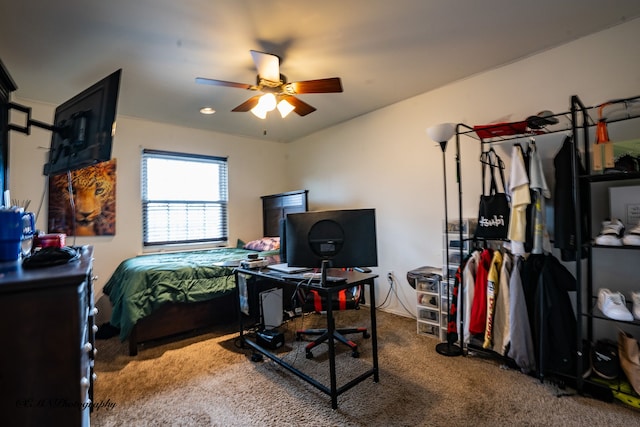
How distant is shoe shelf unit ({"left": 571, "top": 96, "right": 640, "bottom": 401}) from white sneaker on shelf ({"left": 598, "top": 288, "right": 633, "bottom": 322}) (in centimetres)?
5

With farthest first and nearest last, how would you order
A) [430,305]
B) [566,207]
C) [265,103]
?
[430,305] < [265,103] < [566,207]

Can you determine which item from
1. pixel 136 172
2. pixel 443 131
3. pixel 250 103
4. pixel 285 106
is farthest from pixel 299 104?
pixel 136 172

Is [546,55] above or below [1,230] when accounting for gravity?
above

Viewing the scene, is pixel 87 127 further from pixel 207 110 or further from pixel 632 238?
pixel 632 238

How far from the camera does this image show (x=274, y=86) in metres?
2.45

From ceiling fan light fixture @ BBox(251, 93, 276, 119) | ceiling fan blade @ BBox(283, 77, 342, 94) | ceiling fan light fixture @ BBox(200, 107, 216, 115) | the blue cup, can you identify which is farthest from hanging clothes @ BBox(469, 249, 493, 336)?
ceiling fan light fixture @ BBox(200, 107, 216, 115)

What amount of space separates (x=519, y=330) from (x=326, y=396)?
1.44m

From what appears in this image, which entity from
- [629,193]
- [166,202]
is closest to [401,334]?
[629,193]

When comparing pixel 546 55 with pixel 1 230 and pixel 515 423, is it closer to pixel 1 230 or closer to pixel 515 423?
pixel 515 423

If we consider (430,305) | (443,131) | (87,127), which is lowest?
(430,305)

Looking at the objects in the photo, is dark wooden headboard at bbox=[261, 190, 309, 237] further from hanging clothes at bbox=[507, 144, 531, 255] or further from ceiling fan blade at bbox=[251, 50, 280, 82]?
hanging clothes at bbox=[507, 144, 531, 255]

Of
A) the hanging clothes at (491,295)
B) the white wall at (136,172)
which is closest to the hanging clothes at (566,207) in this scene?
the hanging clothes at (491,295)

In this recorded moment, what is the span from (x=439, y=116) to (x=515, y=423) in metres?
2.65

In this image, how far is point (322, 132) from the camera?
4527 mm
